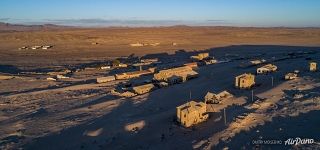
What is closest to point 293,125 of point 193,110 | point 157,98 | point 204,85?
point 193,110

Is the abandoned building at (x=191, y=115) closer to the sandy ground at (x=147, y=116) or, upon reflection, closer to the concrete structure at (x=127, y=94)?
the sandy ground at (x=147, y=116)

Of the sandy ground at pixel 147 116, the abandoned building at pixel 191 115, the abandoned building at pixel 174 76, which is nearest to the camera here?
the sandy ground at pixel 147 116

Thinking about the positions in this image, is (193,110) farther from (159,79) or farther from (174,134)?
(159,79)

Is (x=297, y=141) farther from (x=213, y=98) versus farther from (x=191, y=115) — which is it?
(x=213, y=98)

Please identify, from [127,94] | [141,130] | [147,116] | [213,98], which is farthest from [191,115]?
[127,94]

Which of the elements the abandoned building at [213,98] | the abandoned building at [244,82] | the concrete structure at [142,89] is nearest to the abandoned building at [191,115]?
the abandoned building at [213,98]

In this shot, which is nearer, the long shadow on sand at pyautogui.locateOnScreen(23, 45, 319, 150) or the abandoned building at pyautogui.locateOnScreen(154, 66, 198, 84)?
the long shadow on sand at pyautogui.locateOnScreen(23, 45, 319, 150)

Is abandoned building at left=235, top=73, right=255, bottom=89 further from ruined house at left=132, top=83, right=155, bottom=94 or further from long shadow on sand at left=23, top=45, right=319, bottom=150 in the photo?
ruined house at left=132, top=83, right=155, bottom=94

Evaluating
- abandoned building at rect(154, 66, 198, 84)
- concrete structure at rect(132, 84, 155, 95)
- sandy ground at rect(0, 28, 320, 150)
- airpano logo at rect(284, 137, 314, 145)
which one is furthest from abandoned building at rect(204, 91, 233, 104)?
abandoned building at rect(154, 66, 198, 84)
